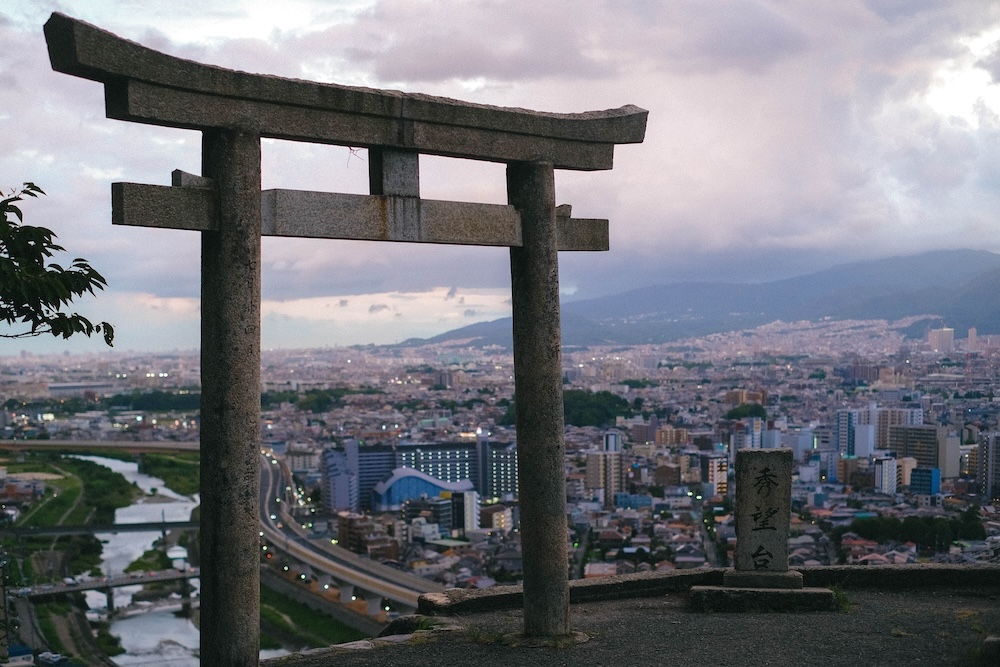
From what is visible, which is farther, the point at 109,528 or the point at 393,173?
the point at 109,528

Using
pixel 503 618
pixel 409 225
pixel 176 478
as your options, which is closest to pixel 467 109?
pixel 409 225

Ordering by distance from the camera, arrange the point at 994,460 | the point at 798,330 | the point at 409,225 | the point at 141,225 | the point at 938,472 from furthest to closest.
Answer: the point at 798,330
the point at 938,472
the point at 994,460
the point at 409,225
the point at 141,225

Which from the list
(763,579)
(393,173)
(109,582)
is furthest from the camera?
(109,582)

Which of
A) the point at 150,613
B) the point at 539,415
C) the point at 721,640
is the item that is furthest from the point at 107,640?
the point at 721,640

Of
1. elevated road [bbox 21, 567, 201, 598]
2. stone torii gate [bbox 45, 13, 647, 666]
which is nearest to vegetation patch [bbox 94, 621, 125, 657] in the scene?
elevated road [bbox 21, 567, 201, 598]

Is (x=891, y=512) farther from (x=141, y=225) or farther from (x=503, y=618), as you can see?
(x=141, y=225)

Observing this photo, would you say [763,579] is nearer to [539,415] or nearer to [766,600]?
[766,600]

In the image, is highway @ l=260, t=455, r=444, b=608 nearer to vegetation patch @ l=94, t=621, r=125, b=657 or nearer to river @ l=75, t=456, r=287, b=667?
Answer: river @ l=75, t=456, r=287, b=667

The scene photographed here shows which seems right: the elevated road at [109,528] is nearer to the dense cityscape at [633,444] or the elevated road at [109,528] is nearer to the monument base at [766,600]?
the dense cityscape at [633,444]
